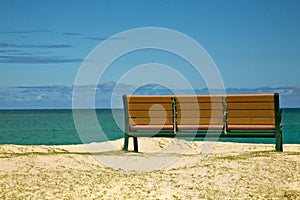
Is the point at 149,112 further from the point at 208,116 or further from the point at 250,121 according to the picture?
the point at 250,121

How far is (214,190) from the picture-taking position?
7.65 meters

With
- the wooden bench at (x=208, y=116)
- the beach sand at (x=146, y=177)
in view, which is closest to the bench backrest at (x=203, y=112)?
the wooden bench at (x=208, y=116)

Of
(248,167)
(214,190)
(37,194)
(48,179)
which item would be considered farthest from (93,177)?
(248,167)

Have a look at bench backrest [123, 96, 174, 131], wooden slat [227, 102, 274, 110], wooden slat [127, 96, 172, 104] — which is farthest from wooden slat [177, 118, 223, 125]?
wooden slat [127, 96, 172, 104]

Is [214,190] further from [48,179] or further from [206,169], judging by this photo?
[48,179]

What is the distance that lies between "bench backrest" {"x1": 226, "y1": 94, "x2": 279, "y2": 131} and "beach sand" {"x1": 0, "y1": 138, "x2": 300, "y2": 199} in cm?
107

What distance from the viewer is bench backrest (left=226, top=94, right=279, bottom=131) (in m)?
11.4

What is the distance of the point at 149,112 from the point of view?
12102mm

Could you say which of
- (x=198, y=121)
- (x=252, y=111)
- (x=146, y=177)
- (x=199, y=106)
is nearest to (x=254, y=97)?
(x=252, y=111)

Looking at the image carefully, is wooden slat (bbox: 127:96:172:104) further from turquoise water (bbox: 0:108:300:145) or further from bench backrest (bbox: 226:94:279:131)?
turquoise water (bbox: 0:108:300:145)

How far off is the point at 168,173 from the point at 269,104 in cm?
360

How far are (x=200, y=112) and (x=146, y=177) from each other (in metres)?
3.66

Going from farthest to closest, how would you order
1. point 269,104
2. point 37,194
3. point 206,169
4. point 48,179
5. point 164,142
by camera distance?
point 164,142 → point 269,104 → point 206,169 → point 48,179 → point 37,194

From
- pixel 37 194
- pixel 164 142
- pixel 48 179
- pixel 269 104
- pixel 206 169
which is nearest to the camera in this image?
pixel 37 194
